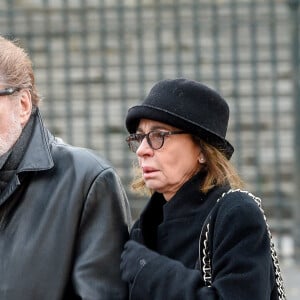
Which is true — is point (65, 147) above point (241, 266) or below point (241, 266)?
above

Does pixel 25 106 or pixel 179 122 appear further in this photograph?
pixel 25 106

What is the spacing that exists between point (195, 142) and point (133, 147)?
0.20 metres

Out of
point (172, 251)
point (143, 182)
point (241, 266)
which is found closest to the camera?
point (241, 266)

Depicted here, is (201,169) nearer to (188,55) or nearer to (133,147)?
(133,147)

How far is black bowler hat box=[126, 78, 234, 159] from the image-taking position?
10.5 ft

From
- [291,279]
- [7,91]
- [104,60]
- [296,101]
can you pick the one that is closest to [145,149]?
[7,91]

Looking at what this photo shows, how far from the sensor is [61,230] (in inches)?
127

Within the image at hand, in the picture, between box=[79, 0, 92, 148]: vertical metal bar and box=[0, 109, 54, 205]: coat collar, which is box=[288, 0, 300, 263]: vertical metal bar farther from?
box=[0, 109, 54, 205]: coat collar

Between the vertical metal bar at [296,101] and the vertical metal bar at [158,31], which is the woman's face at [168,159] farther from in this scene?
the vertical metal bar at [158,31]

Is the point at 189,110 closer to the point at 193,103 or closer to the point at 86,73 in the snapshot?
the point at 193,103

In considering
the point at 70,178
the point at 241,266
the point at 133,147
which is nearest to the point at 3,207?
the point at 70,178

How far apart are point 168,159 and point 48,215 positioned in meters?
0.38

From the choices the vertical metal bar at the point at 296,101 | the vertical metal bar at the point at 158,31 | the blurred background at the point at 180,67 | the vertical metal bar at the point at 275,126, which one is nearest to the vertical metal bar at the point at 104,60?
the blurred background at the point at 180,67

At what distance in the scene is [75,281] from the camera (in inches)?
128
